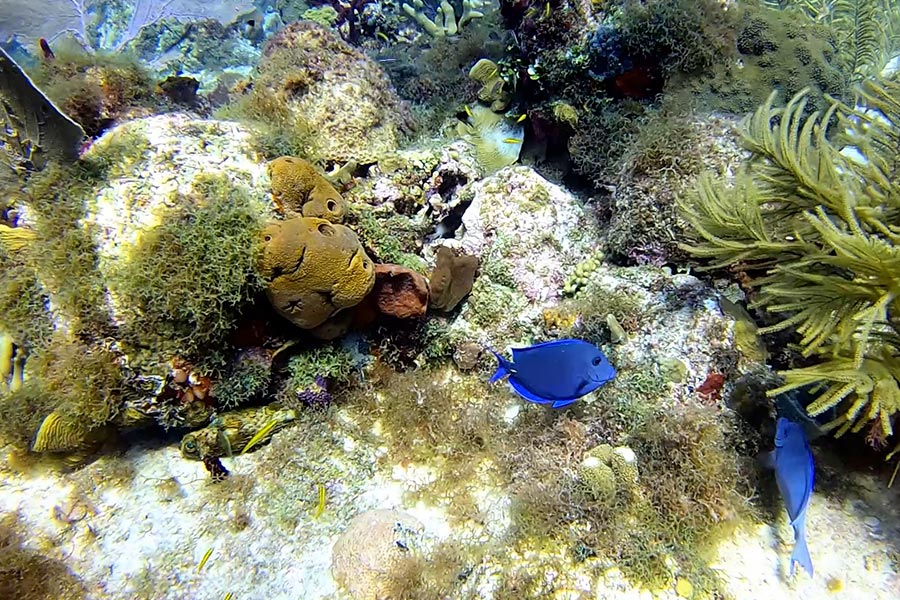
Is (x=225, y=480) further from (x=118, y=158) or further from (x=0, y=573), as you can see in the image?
(x=118, y=158)

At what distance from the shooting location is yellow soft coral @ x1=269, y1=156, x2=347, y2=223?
3.47 m

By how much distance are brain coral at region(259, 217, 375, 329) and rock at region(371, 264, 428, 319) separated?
30cm

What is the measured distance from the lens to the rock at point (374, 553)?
273 centimetres

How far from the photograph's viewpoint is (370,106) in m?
4.82

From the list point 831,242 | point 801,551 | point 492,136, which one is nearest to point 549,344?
point 831,242

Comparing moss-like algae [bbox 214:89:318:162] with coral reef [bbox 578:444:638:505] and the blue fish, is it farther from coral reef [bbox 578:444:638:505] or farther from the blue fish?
the blue fish

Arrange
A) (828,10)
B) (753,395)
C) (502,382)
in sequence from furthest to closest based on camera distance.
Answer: (828,10) < (502,382) < (753,395)

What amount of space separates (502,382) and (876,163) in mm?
2771

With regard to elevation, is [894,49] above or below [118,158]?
above

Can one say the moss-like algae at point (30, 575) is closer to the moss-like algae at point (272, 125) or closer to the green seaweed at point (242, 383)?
the green seaweed at point (242, 383)

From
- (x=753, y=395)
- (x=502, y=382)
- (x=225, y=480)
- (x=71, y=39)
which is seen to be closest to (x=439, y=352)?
(x=502, y=382)

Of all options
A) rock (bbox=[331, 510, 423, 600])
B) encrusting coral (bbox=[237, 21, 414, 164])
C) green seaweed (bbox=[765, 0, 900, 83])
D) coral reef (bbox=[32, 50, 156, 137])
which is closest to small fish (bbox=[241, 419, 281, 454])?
rock (bbox=[331, 510, 423, 600])

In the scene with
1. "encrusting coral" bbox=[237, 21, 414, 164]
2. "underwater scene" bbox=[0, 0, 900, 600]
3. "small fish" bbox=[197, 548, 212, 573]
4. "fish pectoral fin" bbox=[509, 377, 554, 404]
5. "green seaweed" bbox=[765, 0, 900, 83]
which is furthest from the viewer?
"green seaweed" bbox=[765, 0, 900, 83]

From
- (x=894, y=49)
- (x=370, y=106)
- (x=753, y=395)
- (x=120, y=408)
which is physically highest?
(x=894, y=49)
